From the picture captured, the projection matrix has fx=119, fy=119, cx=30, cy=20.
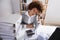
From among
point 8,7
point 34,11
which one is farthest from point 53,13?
point 8,7

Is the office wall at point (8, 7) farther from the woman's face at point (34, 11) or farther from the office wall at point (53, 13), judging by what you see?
the office wall at point (53, 13)

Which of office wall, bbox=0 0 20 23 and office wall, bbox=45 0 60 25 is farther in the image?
office wall, bbox=45 0 60 25

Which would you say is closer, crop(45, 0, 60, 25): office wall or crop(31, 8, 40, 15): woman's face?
crop(31, 8, 40, 15): woman's face

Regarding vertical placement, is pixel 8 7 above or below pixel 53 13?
above

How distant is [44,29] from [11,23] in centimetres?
50

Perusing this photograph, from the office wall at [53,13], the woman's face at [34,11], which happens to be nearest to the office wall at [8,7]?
the woman's face at [34,11]

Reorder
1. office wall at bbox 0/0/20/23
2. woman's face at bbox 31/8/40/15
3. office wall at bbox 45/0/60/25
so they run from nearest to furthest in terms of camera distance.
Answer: woman's face at bbox 31/8/40/15, office wall at bbox 0/0/20/23, office wall at bbox 45/0/60/25

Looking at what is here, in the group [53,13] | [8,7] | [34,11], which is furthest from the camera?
[53,13]

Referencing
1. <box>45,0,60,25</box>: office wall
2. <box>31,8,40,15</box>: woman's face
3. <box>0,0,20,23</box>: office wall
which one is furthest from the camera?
<box>45,0,60,25</box>: office wall

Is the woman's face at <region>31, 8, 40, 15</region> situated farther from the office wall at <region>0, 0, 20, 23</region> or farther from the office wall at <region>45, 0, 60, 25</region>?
the office wall at <region>45, 0, 60, 25</region>

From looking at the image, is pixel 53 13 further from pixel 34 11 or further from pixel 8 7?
pixel 8 7

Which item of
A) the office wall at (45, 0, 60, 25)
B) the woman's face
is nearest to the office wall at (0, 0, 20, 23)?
the woman's face

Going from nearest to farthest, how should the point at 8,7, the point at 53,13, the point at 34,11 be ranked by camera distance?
1. the point at 34,11
2. the point at 8,7
3. the point at 53,13

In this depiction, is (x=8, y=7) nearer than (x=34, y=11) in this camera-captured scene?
No
